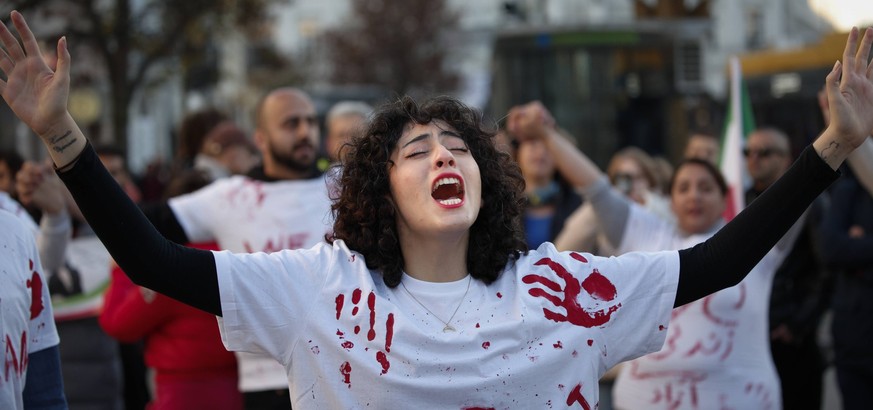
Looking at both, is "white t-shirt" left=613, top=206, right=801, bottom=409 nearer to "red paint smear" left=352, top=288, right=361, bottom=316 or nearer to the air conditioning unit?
"red paint smear" left=352, top=288, right=361, bottom=316

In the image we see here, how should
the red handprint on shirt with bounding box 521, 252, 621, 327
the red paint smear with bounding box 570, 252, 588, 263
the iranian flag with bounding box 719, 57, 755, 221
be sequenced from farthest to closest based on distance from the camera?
the iranian flag with bounding box 719, 57, 755, 221, the red paint smear with bounding box 570, 252, 588, 263, the red handprint on shirt with bounding box 521, 252, 621, 327

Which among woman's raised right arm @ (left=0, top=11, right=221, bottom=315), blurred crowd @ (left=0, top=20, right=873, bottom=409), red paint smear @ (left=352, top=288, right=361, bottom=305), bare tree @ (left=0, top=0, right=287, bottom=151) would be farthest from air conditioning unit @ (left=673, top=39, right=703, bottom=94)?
woman's raised right arm @ (left=0, top=11, right=221, bottom=315)

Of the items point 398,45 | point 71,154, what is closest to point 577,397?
point 71,154

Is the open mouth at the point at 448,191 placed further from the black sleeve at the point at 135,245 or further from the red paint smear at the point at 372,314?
the black sleeve at the point at 135,245

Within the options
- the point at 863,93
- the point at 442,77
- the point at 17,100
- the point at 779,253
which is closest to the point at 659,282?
the point at 863,93

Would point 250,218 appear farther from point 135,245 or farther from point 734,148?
point 734,148

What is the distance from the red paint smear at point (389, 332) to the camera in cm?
313

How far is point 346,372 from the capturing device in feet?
10.3

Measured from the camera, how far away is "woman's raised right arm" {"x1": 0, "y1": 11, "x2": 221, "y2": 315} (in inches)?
113

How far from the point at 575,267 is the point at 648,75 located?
1443cm

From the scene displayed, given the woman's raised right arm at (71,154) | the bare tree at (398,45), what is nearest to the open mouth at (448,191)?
the woman's raised right arm at (71,154)

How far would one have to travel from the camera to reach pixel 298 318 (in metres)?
3.16

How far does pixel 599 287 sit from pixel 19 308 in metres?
1.59

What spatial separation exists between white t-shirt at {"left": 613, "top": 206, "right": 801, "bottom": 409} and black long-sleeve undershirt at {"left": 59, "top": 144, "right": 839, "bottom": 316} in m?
1.73
